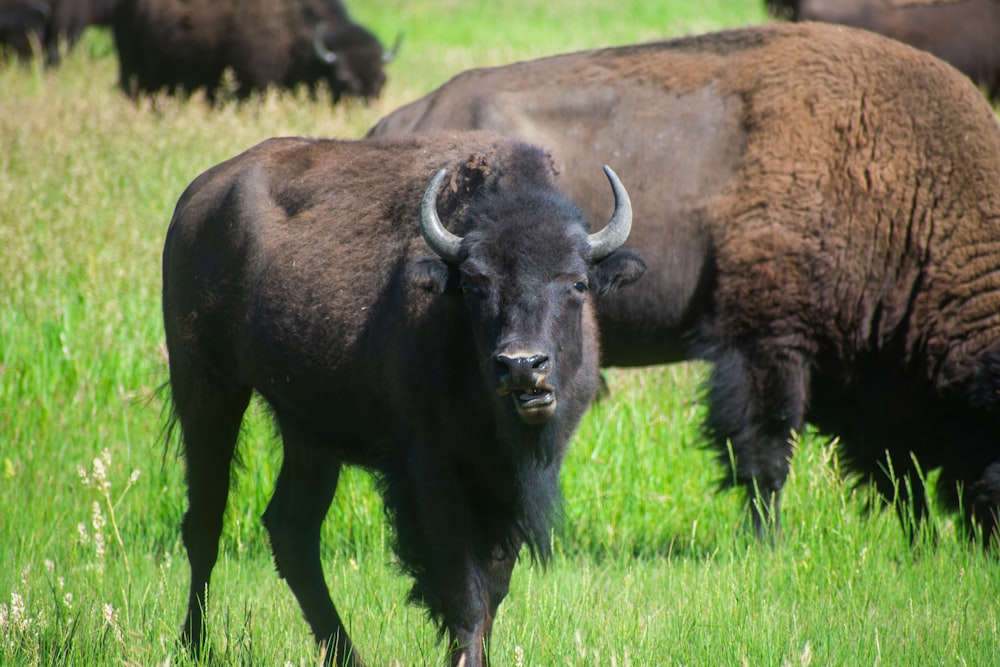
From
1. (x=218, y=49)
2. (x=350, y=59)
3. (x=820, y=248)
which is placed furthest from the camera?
(x=350, y=59)

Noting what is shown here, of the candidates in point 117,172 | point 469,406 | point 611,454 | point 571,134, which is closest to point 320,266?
point 469,406

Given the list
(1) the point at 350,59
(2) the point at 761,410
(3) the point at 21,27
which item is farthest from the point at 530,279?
(3) the point at 21,27

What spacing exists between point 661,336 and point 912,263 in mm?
1409

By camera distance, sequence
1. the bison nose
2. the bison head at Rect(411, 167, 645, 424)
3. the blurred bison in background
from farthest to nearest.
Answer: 1. the blurred bison in background
2. the bison head at Rect(411, 167, 645, 424)
3. the bison nose

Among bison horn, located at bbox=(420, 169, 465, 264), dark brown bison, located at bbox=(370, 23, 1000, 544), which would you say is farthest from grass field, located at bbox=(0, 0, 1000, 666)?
bison horn, located at bbox=(420, 169, 465, 264)

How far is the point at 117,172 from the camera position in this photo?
1081 centimetres

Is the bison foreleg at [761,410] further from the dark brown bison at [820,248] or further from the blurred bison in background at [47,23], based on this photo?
the blurred bison in background at [47,23]

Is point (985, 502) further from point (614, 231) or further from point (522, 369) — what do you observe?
point (522, 369)

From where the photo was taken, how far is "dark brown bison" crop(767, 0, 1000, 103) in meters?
15.1

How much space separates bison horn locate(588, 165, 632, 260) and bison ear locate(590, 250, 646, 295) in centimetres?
5

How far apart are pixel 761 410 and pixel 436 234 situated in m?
2.74

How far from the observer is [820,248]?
626 cm

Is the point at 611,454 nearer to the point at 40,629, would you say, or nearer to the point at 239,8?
the point at 40,629

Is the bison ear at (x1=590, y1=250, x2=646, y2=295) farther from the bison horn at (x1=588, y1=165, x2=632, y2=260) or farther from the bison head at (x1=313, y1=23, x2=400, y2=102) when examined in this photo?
the bison head at (x1=313, y1=23, x2=400, y2=102)
